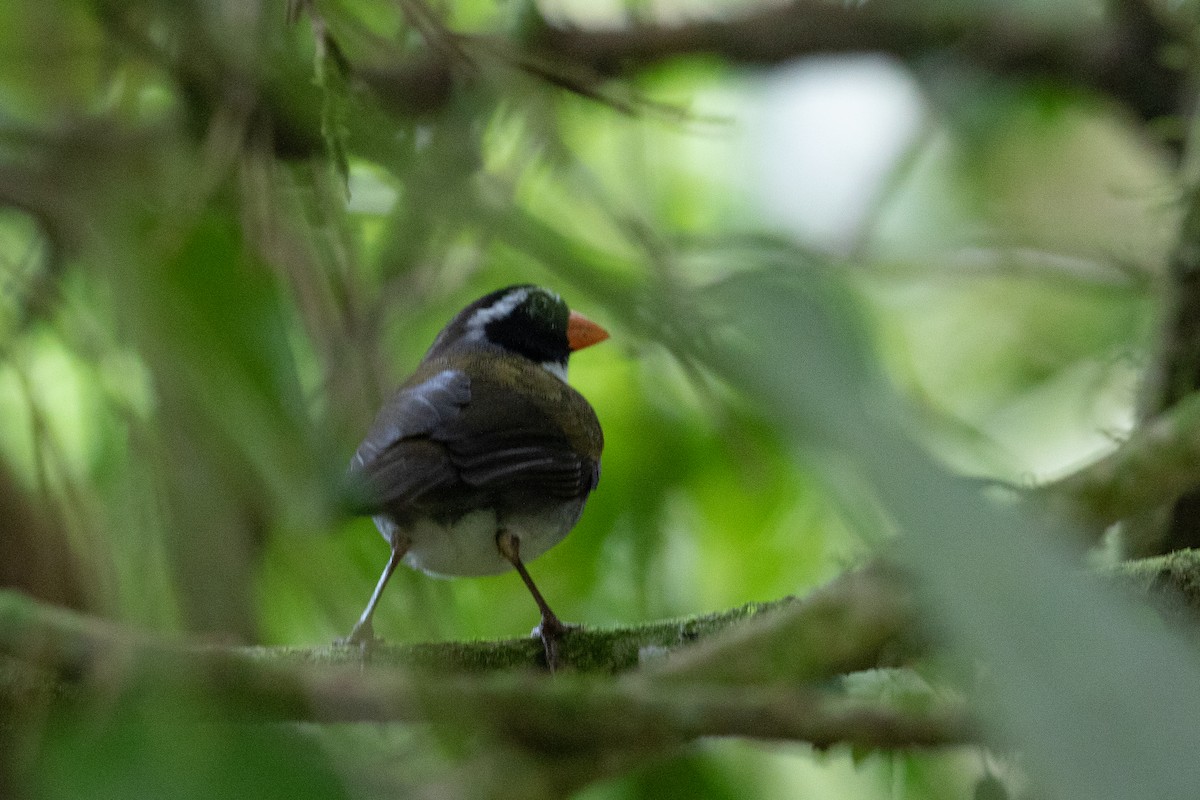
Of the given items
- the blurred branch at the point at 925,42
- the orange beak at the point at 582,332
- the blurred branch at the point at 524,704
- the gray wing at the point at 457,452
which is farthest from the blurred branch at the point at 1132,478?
the blurred branch at the point at 925,42

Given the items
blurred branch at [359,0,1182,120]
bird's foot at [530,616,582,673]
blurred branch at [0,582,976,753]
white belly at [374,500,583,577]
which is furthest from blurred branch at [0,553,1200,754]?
blurred branch at [359,0,1182,120]

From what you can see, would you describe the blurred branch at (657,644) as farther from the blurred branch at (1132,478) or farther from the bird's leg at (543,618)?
the blurred branch at (1132,478)

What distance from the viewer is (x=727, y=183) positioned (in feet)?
12.6

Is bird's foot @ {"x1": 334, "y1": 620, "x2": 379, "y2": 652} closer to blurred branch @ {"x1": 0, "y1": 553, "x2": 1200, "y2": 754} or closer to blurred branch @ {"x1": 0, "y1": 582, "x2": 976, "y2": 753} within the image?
blurred branch @ {"x1": 0, "y1": 553, "x2": 1200, "y2": 754}

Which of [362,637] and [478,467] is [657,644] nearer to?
[362,637]

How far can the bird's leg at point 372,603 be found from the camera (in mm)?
1695

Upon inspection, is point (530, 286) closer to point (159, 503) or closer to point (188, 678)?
point (159, 503)

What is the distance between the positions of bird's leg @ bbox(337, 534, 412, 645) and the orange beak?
2.34 ft

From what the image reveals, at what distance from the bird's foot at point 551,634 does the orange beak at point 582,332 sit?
0.92 meters

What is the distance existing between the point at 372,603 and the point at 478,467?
1.03 feet

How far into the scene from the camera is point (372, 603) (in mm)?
1805

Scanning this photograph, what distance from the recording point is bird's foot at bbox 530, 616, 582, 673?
1.70 m

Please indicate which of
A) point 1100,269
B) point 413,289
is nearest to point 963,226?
point 1100,269

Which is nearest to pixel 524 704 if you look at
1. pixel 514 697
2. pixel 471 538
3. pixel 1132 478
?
pixel 514 697
